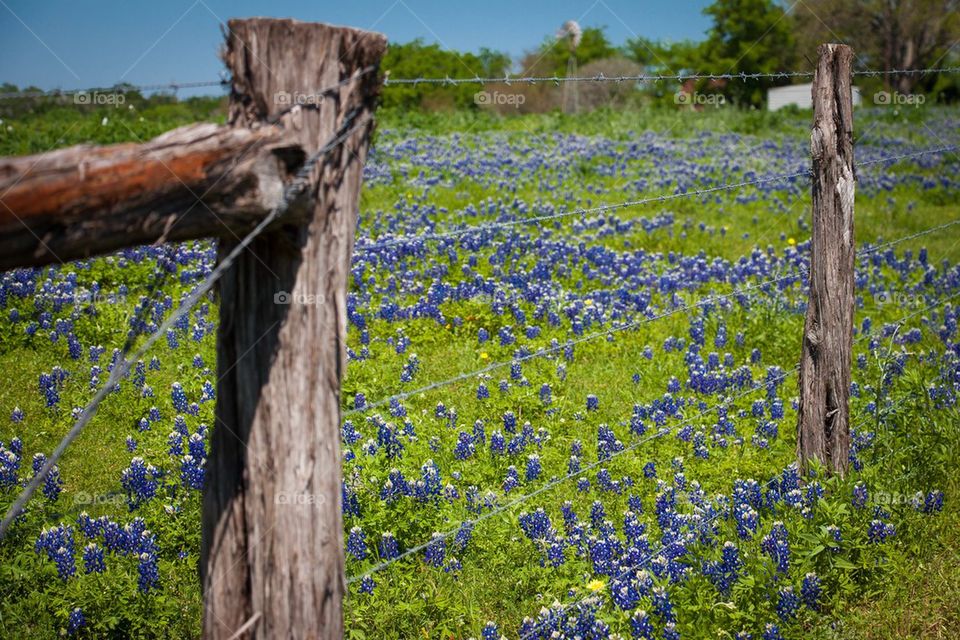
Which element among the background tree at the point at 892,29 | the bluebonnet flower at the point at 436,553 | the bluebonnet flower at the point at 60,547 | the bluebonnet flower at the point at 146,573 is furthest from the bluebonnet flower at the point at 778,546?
the background tree at the point at 892,29

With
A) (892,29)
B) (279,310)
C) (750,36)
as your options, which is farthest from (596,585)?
(750,36)

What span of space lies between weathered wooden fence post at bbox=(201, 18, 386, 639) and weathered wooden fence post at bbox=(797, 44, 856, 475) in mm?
2862

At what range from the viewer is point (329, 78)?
6.86ft

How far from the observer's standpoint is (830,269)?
14.0 feet

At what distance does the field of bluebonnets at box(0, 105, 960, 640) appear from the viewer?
3.45 metres

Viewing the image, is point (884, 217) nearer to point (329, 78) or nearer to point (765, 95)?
point (329, 78)

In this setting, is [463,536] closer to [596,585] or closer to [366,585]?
[366,585]

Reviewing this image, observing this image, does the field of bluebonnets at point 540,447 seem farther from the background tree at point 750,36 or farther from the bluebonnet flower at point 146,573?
the background tree at point 750,36

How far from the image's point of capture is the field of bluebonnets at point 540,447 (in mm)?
3451

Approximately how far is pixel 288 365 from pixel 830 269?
124 inches

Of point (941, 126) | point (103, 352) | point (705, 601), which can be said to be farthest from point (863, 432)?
point (941, 126)

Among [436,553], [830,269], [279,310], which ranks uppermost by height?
[279,310]

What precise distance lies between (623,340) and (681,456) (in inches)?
72.9

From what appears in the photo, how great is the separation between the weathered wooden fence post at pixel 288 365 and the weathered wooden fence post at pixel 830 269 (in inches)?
113
